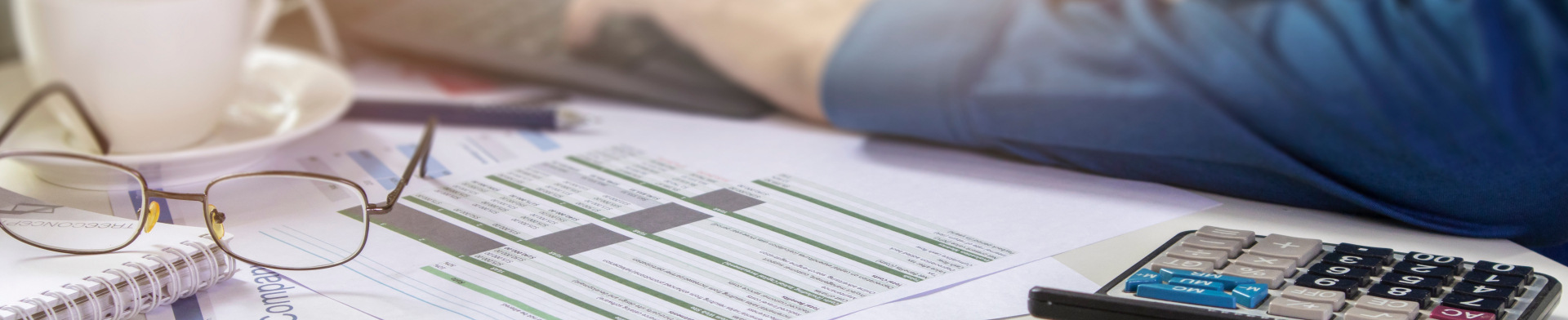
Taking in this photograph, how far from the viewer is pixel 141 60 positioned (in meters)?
0.48

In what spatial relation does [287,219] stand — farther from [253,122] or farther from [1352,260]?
[1352,260]

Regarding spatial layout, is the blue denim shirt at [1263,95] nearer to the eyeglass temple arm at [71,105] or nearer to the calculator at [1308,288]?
the calculator at [1308,288]

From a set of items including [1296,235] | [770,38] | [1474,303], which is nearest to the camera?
[1474,303]

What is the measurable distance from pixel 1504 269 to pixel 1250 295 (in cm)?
10

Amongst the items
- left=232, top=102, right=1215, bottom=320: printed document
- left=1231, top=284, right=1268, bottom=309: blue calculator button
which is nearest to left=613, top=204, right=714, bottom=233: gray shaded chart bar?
left=232, top=102, right=1215, bottom=320: printed document

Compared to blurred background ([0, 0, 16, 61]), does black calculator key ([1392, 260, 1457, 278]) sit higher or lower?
lower

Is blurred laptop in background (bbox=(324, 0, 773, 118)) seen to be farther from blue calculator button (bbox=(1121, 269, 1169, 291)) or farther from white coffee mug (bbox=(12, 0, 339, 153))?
blue calculator button (bbox=(1121, 269, 1169, 291))

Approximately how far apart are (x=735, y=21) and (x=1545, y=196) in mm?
437

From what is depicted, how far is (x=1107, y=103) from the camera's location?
1.66 ft

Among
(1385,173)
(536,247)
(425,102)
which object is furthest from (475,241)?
(1385,173)

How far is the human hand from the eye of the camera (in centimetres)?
63

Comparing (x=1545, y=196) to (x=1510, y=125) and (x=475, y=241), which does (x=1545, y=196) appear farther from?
(x=475, y=241)

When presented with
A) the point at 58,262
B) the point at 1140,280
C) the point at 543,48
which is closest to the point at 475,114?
the point at 543,48

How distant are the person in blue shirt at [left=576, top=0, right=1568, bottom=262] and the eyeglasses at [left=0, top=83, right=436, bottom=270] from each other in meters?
0.27
